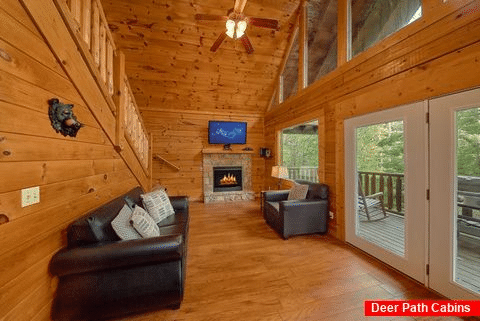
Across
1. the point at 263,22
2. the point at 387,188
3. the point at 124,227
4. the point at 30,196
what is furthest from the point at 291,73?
the point at 30,196

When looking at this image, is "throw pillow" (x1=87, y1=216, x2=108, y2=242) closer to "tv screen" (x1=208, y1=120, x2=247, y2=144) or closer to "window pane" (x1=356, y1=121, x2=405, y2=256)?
"window pane" (x1=356, y1=121, x2=405, y2=256)

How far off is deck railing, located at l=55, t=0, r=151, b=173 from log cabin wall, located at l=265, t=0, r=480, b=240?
3.08 m

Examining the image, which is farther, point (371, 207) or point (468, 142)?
point (371, 207)

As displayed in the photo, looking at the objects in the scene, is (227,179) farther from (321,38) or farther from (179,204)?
(321,38)

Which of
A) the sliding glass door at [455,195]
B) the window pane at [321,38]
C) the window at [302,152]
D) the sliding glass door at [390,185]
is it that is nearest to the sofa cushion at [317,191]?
the sliding glass door at [390,185]

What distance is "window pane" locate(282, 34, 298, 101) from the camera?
4.39m

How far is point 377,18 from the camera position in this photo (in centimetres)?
256

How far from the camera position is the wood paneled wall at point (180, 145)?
17.2ft

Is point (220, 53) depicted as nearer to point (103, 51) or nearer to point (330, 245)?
point (103, 51)

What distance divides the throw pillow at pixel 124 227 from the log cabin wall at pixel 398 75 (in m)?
2.74

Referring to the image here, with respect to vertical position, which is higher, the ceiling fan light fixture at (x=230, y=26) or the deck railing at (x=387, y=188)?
the ceiling fan light fixture at (x=230, y=26)

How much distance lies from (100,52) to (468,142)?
3.68 m

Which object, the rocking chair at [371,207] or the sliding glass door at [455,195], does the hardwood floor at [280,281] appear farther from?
the rocking chair at [371,207]

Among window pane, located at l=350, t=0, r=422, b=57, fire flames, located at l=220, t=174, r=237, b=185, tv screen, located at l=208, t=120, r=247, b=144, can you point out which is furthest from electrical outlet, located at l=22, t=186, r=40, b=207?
fire flames, located at l=220, t=174, r=237, b=185
